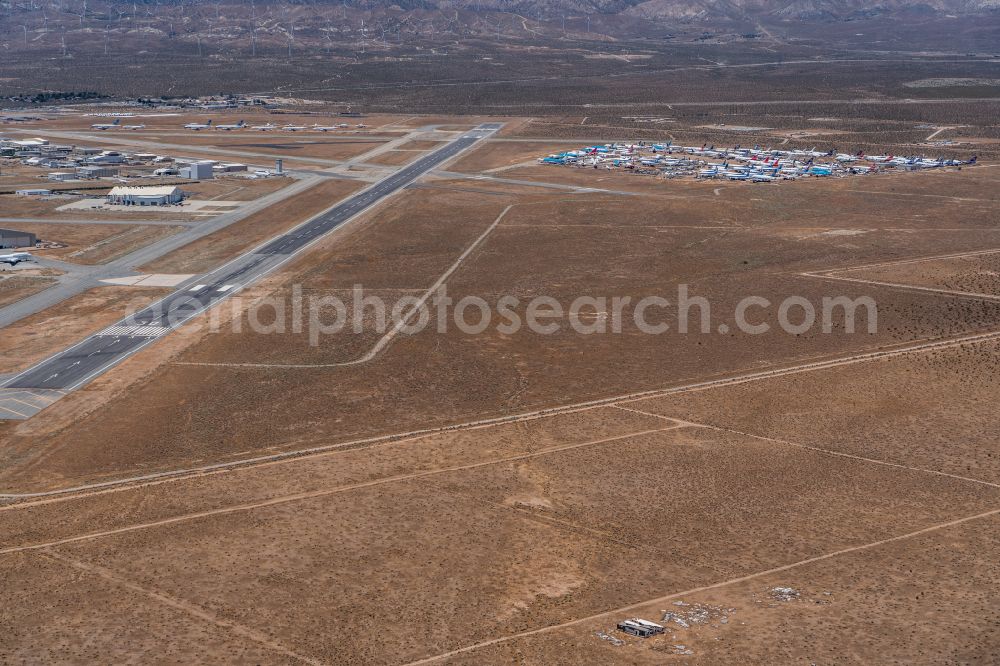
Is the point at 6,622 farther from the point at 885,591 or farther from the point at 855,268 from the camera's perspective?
the point at 855,268

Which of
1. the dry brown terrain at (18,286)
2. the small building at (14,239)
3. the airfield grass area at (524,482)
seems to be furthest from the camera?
the small building at (14,239)

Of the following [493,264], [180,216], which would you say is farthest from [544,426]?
[180,216]

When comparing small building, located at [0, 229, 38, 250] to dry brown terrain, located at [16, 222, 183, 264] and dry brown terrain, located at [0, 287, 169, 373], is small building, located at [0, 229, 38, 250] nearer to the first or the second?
dry brown terrain, located at [16, 222, 183, 264]

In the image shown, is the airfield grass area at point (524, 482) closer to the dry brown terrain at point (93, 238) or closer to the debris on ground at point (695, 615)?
the debris on ground at point (695, 615)

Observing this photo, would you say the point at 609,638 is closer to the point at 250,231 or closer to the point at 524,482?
the point at 524,482

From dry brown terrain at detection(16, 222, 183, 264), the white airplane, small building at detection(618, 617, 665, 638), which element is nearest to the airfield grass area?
small building at detection(618, 617, 665, 638)

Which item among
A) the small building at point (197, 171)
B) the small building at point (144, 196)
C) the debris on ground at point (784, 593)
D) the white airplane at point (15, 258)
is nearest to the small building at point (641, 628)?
the debris on ground at point (784, 593)
